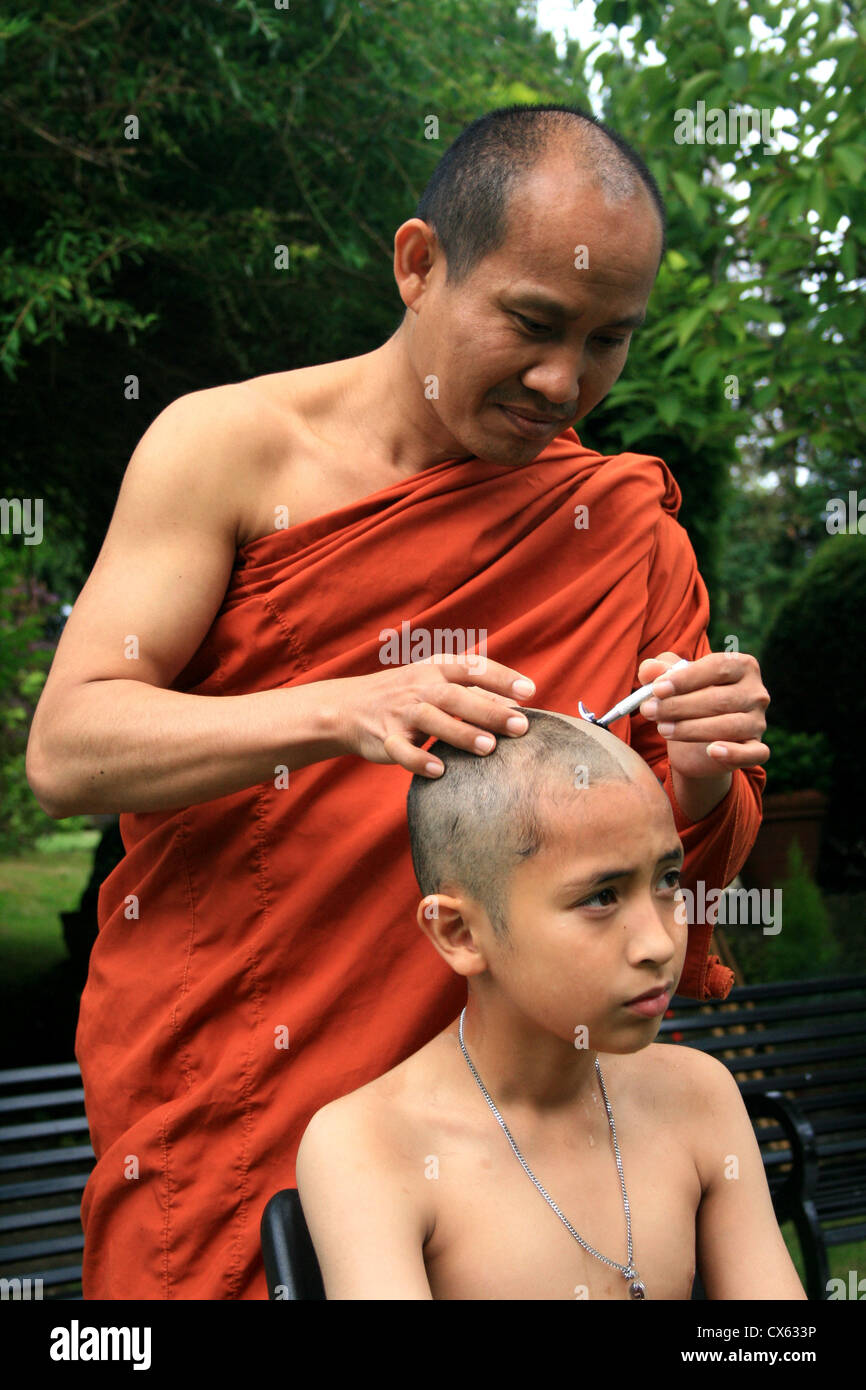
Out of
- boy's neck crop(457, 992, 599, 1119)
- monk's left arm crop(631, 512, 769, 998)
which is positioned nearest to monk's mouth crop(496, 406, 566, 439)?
monk's left arm crop(631, 512, 769, 998)

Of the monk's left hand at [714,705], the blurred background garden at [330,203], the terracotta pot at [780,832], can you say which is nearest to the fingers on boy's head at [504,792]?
the monk's left hand at [714,705]

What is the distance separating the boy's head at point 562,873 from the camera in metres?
1.52

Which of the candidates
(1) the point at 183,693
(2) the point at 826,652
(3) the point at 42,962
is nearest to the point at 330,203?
(1) the point at 183,693

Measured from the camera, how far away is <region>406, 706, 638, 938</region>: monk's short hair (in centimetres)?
156

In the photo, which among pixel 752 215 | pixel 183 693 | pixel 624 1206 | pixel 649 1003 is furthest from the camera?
pixel 752 215

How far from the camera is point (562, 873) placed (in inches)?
60.5

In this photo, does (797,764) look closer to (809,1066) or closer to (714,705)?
(809,1066)

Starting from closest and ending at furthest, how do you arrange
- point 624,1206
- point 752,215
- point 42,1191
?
point 624,1206 → point 42,1191 → point 752,215

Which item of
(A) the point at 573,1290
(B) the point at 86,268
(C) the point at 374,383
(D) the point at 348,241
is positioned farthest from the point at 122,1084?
(D) the point at 348,241

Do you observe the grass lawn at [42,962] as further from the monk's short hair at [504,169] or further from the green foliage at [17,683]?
the monk's short hair at [504,169]

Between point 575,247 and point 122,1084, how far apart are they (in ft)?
4.56

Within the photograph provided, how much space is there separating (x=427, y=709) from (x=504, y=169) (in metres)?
0.82

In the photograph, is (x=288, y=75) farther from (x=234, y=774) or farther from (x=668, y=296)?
(x=234, y=774)

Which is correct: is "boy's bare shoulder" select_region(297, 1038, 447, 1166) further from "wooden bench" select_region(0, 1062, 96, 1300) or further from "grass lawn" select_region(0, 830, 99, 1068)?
"grass lawn" select_region(0, 830, 99, 1068)
